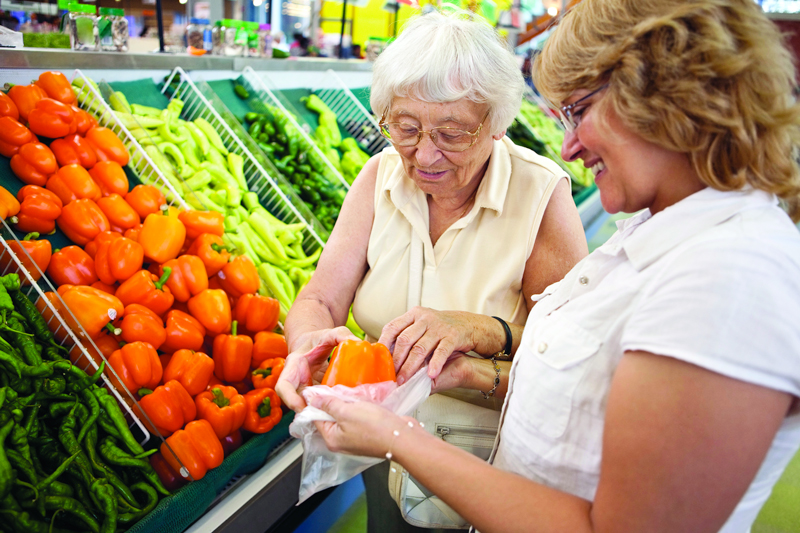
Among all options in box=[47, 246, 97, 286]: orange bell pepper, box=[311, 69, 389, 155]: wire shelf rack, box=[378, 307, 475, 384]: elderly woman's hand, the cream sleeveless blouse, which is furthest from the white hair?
box=[311, 69, 389, 155]: wire shelf rack

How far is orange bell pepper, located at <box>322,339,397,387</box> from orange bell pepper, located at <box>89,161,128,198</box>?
50.2 inches

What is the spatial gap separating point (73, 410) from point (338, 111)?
313 centimetres

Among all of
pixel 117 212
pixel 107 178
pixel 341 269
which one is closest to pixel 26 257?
pixel 117 212

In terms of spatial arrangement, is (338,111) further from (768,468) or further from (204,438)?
(768,468)

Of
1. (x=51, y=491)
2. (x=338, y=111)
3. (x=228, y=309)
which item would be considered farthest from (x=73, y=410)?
(x=338, y=111)

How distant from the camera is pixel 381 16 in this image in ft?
28.0

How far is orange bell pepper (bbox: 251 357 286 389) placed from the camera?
6.31 ft

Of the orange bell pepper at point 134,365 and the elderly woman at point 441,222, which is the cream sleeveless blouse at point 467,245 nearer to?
the elderly woman at point 441,222

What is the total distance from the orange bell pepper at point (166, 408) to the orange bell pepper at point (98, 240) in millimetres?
583

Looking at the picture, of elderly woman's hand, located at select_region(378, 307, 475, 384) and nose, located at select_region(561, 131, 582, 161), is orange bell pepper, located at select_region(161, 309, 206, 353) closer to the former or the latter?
elderly woman's hand, located at select_region(378, 307, 475, 384)

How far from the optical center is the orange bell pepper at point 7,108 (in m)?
1.98

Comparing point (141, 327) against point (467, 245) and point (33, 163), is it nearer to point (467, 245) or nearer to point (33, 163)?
point (33, 163)

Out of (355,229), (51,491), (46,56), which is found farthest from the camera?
(46,56)

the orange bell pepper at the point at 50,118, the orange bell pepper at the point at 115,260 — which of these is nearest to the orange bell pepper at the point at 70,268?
the orange bell pepper at the point at 115,260
